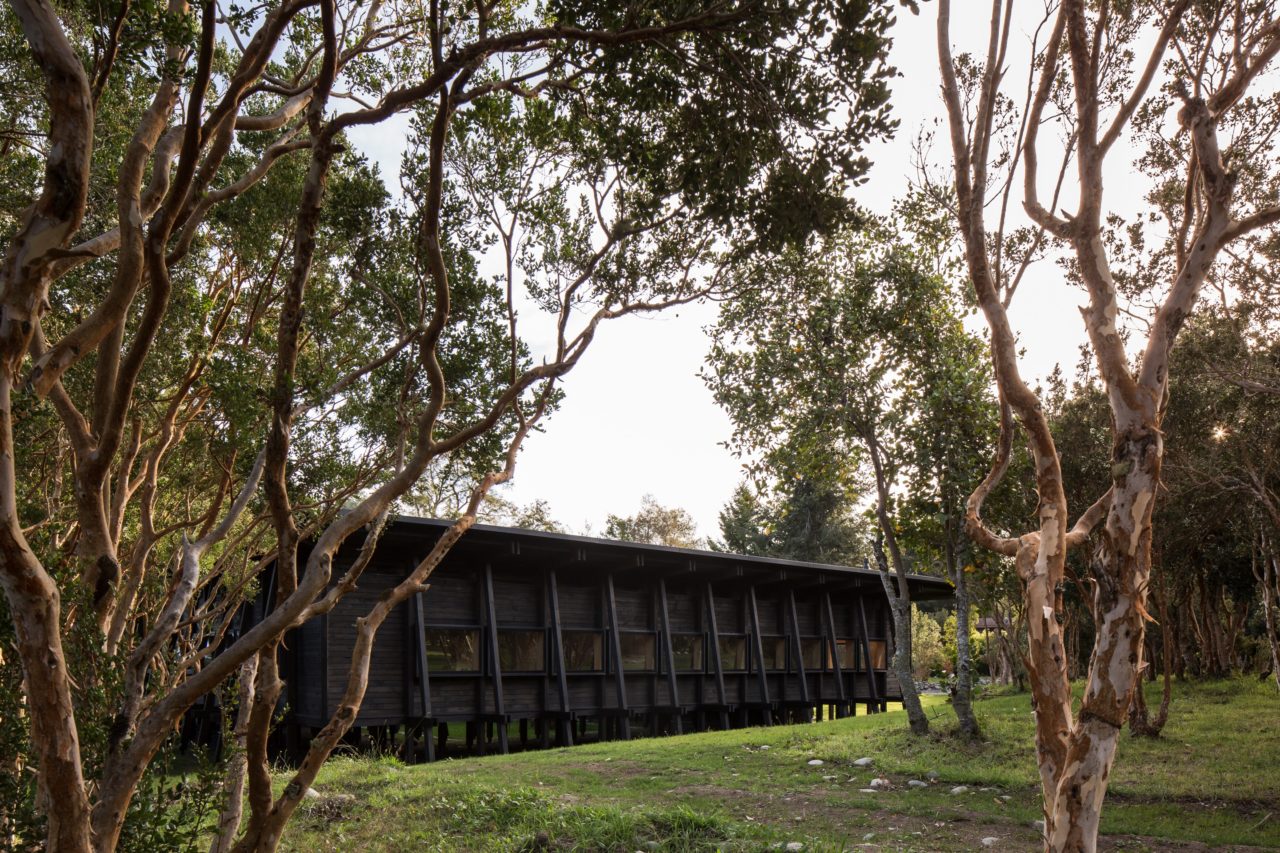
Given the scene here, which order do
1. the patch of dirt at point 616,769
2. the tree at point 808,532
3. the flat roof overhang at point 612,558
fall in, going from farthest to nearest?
the tree at point 808,532, the flat roof overhang at point 612,558, the patch of dirt at point 616,769

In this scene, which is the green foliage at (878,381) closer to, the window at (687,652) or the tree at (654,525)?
the window at (687,652)

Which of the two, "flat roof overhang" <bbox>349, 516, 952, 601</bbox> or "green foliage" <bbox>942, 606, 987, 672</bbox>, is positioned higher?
"flat roof overhang" <bbox>349, 516, 952, 601</bbox>

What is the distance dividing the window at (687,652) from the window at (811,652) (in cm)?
453

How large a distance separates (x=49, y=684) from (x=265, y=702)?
1.22 m

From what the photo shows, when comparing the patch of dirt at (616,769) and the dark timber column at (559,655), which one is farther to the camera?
the dark timber column at (559,655)

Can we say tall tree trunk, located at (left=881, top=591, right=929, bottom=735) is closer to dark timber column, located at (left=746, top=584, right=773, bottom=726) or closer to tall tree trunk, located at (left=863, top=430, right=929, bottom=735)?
tall tree trunk, located at (left=863, top=430, right=929, bottom=735)

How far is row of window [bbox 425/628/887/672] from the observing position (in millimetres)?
18594

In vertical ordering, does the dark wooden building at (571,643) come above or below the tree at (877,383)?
below

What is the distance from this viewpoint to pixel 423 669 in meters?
17.5

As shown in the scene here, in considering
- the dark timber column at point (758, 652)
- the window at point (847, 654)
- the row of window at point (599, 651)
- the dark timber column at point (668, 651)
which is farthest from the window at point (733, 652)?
the window at point (847, 654)

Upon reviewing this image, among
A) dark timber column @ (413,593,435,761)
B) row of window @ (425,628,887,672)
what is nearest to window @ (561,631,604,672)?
row of window @ (425,628,887,672)

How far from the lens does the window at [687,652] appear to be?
22641 mm

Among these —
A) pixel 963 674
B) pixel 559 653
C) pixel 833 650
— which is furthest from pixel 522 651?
pixel 833 650

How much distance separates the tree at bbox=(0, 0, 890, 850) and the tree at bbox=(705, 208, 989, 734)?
6654 mm
